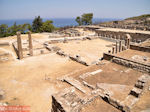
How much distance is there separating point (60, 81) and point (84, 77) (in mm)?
2185

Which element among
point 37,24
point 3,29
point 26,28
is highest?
point 37,24

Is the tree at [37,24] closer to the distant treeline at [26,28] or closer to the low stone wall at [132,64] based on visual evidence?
the distant treeline at [26,28]

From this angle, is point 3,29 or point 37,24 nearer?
point 3,29

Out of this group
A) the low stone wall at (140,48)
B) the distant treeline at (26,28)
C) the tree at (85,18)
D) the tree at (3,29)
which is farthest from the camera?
the tree at (85,18)

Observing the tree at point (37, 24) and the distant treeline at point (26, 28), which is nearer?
the distant treeline at point (26, 28)

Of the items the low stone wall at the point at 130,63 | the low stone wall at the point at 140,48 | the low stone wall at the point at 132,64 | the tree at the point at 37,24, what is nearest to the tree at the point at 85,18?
the tree at the point at 37,24

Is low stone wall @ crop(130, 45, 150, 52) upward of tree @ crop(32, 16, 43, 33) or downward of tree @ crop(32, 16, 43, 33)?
downward

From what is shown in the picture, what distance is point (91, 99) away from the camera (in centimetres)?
776

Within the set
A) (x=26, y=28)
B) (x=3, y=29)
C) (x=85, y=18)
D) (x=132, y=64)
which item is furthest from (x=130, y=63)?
(x=85, y=18)

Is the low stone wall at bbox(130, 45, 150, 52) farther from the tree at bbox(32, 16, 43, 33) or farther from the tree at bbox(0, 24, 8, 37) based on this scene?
the tree at bbox(0, 24, 8, 37)

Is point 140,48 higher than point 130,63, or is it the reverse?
point 140,48

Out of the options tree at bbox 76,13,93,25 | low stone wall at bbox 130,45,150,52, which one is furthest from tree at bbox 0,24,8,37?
low stone wall at bbox 130,45,150,52

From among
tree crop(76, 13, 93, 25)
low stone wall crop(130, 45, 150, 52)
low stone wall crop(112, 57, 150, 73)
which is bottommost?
low stone wall crop(112, 57, 150, 73)

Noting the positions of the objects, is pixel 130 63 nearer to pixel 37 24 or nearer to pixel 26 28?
pixel 26 28
